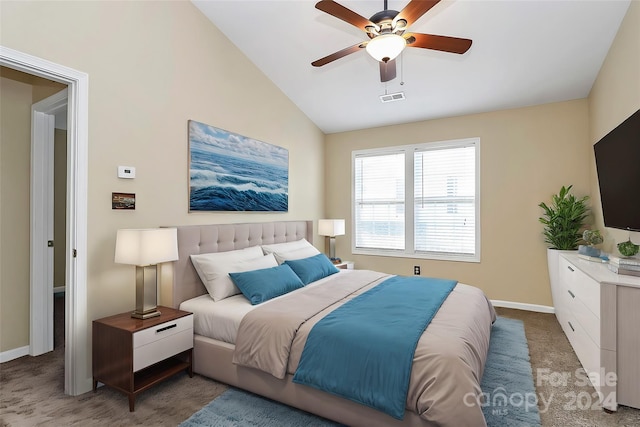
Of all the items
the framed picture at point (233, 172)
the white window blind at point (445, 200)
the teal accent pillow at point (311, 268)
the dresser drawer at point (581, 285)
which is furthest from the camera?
the white window blind at point (445, 200)

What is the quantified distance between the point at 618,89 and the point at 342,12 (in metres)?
2.67

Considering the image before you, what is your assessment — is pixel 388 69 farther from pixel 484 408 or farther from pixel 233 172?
pixel 484 408

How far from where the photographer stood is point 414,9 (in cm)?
201

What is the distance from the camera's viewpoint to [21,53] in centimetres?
206

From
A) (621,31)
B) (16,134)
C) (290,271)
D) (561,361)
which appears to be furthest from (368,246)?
(16,134)

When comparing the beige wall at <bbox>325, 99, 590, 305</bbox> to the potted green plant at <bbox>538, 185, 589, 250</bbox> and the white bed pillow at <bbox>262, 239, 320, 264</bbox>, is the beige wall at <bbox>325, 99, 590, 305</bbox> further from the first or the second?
the white bed pillow at <bbox>262, 239, 320, 264</bbox>

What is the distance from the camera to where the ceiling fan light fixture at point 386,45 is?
2.16m

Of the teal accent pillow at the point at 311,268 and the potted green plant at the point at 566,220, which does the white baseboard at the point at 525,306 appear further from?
the teal accent pillow at the point at 311,268

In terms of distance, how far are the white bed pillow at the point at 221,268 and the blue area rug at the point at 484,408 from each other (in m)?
0.79

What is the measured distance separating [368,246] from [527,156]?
2572mm

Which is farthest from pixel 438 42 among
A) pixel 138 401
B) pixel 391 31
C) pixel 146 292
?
pixel 138 401

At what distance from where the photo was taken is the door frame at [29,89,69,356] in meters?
2.96

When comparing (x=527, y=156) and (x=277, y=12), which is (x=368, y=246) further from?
(x=277, y=12)

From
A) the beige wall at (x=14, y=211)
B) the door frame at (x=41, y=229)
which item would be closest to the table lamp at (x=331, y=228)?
the door frame at (x=41, y=229)
